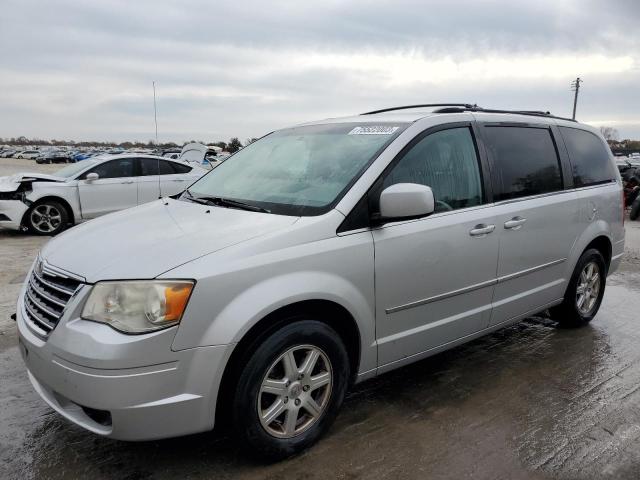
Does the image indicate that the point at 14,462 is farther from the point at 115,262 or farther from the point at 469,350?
the point at 469,350

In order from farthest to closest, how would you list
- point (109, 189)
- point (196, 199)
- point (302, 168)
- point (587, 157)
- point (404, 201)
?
point (109, 189) < point (587, 157) < point (196, 199) < point (302, 168) < point (404, 201)

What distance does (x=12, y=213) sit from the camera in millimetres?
9148

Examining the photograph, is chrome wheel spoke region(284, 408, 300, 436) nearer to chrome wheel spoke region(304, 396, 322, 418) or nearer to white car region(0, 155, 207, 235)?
chrome wheel spoke region(304, 396, 322, 418)

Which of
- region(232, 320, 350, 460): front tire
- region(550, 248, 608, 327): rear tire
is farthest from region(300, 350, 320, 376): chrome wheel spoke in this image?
region(550, 248, 608, 327): rear tire

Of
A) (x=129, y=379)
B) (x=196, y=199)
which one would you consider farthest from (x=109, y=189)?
(x=129, y=379)

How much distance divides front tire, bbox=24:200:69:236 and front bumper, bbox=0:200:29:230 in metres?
0.11

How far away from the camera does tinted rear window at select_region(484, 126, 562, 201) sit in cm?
379

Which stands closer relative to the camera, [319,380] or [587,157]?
[319,380]

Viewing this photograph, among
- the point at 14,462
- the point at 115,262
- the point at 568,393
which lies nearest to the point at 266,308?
the point at 115,262

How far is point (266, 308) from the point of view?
8.09ft

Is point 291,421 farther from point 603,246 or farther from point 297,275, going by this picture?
point 603,246

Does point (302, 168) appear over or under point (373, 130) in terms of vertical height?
under

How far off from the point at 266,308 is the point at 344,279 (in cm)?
50

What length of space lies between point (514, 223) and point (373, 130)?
121 cm
